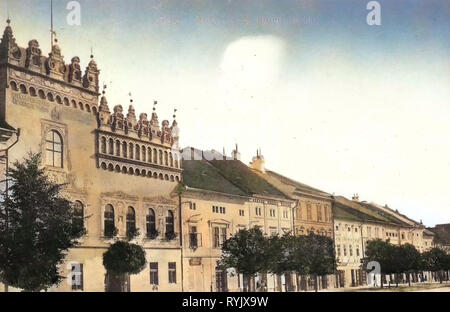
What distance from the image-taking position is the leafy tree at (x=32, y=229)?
14.0 metres

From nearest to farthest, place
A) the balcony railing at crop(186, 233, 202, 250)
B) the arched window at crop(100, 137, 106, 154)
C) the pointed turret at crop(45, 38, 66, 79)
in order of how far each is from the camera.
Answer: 1. the pointed turret at crop(45, 38, 66, 79)
2. the arched window at crop(100, 137, 106, 154)
3. the balcony railing at crop(186, 233, 202, 250)

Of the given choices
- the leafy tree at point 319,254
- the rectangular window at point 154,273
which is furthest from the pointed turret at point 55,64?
the leafy tree at point 319,254

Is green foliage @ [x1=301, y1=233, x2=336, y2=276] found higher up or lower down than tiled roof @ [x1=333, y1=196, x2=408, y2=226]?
lower down

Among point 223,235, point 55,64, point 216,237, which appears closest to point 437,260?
point 223,235

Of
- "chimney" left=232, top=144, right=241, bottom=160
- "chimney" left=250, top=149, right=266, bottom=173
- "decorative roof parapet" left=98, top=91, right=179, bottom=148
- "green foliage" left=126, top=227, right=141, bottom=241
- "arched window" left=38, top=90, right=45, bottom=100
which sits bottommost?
"green foliage" left=126, top=227, right=141, bottom=241

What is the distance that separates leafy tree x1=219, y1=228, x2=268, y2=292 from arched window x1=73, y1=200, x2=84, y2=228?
13.5 ft

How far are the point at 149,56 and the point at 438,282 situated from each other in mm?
10637

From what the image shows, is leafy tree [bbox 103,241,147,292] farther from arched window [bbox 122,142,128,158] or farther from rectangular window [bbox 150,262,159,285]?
arched window [bbox 122,142,128,158]

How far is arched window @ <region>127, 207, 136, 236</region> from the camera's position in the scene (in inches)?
646

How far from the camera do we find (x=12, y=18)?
15031 millimetres

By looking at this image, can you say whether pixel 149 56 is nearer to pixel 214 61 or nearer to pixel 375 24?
pixel 214 61

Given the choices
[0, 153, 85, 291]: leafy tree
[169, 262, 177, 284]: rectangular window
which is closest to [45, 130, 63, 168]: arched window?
[0, 153, 85, 291]: leafy tree

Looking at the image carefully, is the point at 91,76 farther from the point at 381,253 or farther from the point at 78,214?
the point at 381,253

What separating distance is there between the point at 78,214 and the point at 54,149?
1615 mm
